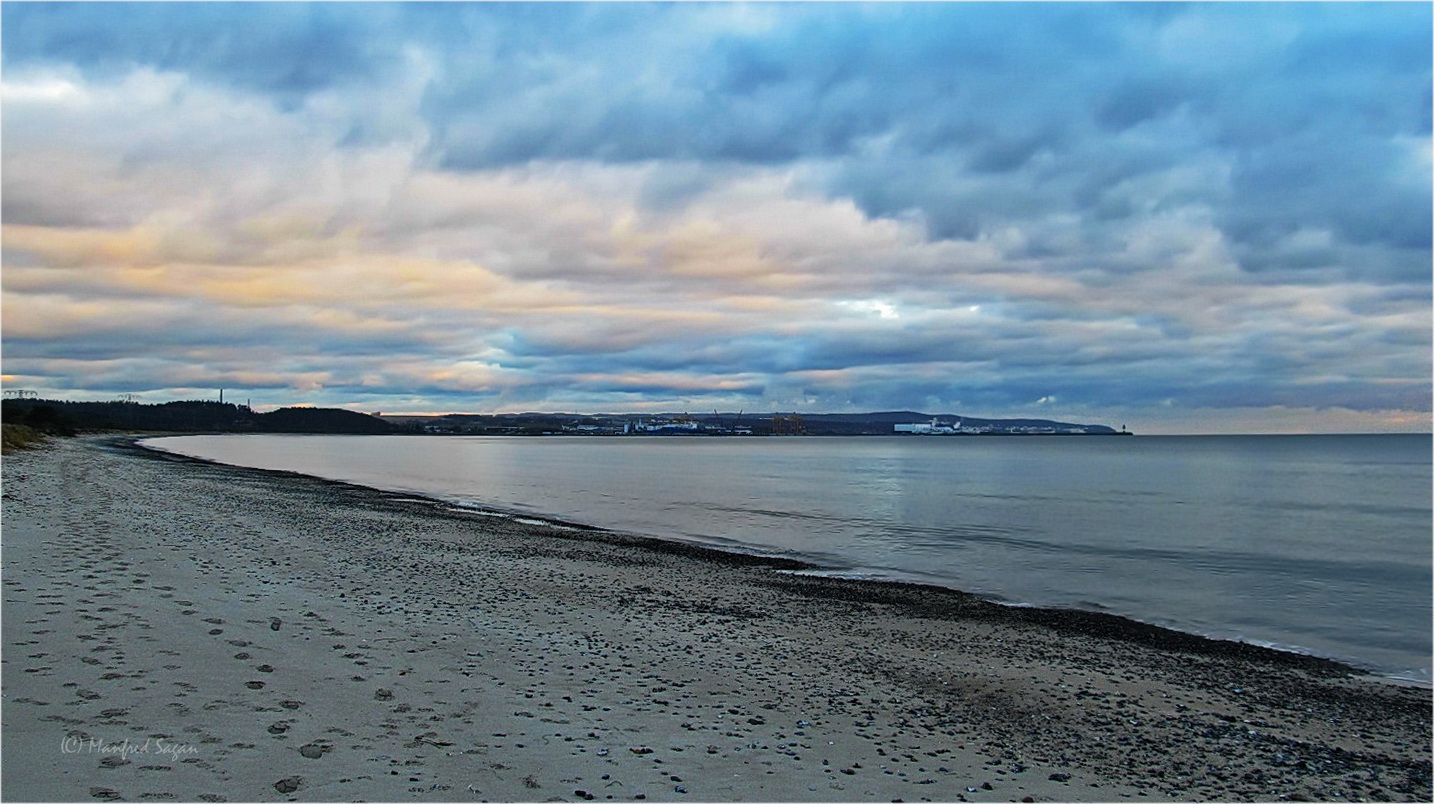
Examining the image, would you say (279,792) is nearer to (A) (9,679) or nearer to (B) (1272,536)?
(A) (9,679)

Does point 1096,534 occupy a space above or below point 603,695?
below

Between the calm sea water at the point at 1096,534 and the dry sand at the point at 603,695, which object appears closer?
the dry sand at the point at 603,695

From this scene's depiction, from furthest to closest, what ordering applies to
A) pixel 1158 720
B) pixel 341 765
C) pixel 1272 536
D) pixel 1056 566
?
pixel 1272 536, pixel 1056 566, pixel 1158 720, pixel 341 765

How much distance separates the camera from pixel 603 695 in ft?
29.7

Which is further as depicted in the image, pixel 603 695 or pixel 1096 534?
pixel 1096 534

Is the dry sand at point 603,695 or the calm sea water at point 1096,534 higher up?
the dry sand at point 603,695

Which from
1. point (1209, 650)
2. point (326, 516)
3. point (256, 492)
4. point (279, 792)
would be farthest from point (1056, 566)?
point (256, 492)

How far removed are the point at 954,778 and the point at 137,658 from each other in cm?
733

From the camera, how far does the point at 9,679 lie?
746cm

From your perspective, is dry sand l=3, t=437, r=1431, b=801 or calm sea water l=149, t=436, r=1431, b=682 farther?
calm sea water l=149, t=436, r=1431, b=682

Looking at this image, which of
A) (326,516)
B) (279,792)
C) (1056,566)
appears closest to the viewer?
(279,792)

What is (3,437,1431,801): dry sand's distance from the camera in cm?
666

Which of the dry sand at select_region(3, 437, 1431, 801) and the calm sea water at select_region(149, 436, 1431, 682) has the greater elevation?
the dry sand at select_region(3, 437, 1431, 801)

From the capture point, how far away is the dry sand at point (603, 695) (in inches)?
262
